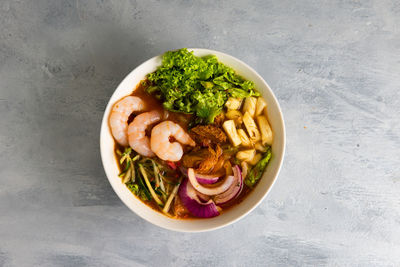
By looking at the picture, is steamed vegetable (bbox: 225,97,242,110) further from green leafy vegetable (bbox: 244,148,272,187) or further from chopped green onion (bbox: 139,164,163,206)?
chopped green onion (bbox: 139,164,163,206)

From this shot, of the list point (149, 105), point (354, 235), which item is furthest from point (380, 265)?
point (149, 105)

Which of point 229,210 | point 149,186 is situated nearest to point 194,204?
point 229,210

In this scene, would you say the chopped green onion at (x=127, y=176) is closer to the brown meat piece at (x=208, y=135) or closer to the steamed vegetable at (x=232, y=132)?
the brown meat piece at (x=208, y=135)

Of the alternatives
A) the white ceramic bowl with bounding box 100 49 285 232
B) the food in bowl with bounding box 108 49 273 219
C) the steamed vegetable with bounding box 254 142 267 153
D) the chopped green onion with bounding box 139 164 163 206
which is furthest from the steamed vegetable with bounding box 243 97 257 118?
the chopped green onion with bounding box 139 164 163 206

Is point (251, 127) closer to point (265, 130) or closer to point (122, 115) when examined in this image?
point (265, 130)

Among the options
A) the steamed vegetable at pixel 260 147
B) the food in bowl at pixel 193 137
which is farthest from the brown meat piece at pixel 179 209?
the steamed vegetable at pixel 260 147

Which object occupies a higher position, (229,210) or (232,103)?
(232,103)

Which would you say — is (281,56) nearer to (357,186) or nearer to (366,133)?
(366,133)

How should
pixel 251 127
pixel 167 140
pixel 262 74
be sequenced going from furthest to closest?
pixel 262 74, pixel 251 127, pixel 167 140
